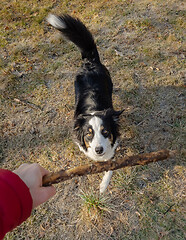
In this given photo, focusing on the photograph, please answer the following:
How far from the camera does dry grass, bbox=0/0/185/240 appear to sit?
7.73ft

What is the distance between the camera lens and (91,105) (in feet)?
9.25

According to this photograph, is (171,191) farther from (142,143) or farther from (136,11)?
(136,11)

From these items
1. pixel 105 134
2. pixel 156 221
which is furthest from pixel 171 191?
pixel 105 134

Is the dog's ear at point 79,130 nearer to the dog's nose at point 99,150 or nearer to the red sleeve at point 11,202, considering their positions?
the dog's nose at point 99,150

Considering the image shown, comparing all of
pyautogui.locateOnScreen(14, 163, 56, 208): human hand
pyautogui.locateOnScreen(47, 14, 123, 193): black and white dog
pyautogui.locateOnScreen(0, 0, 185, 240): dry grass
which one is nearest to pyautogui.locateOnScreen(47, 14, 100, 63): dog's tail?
pyautogui.locateOnScreen(47, 14, 123, 193): black and white dog

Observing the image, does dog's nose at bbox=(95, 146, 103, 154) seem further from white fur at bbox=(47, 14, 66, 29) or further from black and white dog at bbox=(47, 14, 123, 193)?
white fur at bbox=(47, 14, 66, 29)

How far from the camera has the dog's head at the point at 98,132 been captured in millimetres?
2318

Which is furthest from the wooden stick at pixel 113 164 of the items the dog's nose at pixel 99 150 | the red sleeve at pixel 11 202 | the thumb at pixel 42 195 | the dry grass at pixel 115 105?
the dry grass at pixel 115 105

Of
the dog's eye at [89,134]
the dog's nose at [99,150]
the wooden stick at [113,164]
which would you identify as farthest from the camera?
the dog's eye at [89,134]

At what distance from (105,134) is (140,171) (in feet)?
2.50

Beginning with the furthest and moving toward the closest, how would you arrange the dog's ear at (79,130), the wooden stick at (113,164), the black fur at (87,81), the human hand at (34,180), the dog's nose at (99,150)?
1. the black fur at (87,81)
2. the dog's ear at (79,130)
3. the dog's nose at (99,150)
4. the wooden stick at (113,164)
5. the human hand at (34,180)

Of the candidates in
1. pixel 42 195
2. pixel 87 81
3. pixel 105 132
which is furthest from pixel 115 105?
pixel 42 195

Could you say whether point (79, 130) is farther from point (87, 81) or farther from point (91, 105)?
point (87, 81)

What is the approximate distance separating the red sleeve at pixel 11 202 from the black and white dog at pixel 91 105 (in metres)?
1.28
